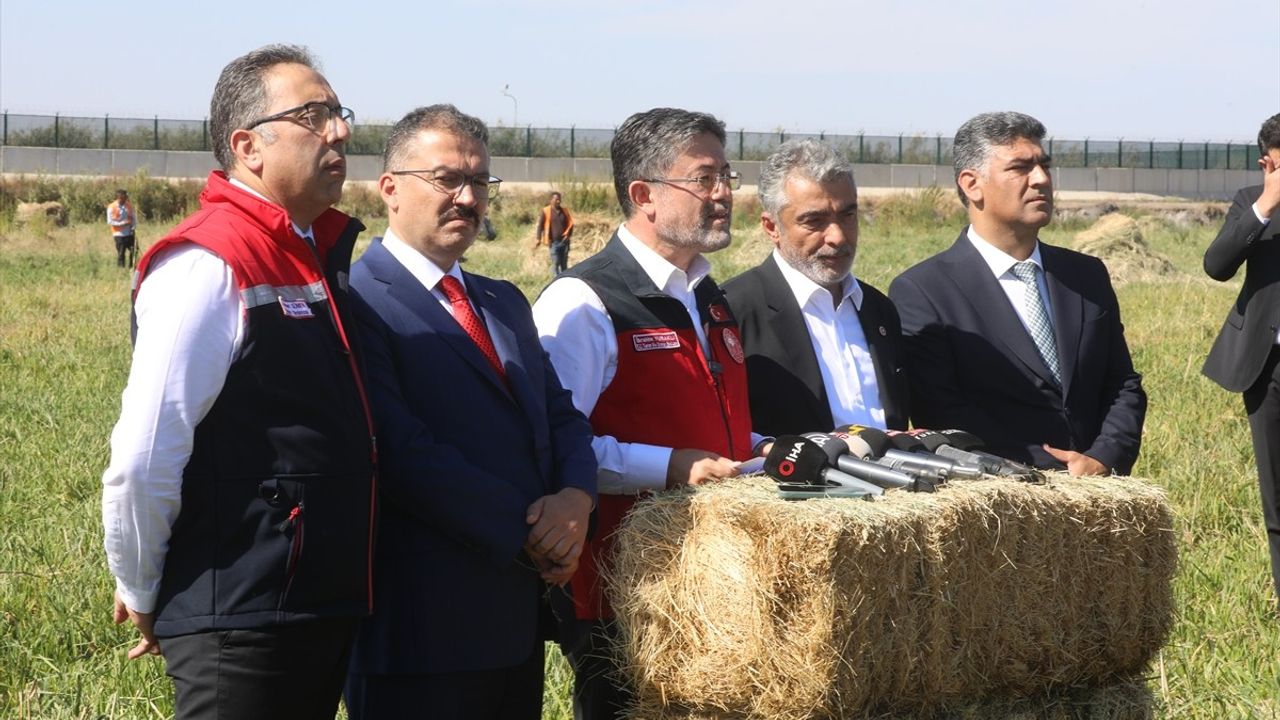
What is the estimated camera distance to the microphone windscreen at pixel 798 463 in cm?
336

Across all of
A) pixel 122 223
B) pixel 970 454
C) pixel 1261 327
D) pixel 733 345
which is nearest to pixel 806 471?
pixel 970 454

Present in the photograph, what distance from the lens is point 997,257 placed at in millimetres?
4625

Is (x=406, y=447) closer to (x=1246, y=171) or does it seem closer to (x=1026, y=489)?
(x=1026, y=489)

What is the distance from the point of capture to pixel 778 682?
3.15 meters

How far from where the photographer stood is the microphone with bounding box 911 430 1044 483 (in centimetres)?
363

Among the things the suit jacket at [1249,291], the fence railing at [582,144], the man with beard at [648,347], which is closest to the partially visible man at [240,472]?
the man with beard at [648,347]

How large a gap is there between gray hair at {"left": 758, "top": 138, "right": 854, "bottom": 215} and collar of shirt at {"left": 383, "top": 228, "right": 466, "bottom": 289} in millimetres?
1181

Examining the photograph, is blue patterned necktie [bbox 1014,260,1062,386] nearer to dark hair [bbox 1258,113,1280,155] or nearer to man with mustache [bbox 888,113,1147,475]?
man with mustache [bbox 888,113,1147,475]

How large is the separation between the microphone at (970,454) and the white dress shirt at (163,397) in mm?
1910

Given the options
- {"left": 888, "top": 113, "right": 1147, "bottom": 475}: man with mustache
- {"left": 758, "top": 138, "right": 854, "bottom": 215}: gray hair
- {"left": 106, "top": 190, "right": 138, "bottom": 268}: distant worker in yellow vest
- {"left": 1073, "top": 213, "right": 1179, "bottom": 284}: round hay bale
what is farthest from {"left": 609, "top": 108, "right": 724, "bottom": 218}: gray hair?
{"left": 106, "top": 190, "right": 138, "bottom": 268}: distant worker in yellow vest

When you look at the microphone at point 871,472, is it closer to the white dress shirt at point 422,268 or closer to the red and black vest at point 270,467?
the white dress shirt at point 422,268

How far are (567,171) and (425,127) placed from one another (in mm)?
44219

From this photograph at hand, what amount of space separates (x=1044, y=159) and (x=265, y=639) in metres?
3.05

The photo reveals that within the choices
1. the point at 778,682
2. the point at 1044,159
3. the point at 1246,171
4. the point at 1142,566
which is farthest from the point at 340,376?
the point at 1246,171
